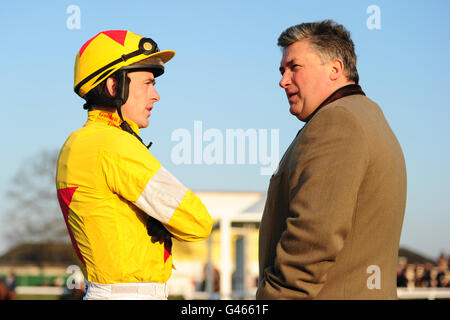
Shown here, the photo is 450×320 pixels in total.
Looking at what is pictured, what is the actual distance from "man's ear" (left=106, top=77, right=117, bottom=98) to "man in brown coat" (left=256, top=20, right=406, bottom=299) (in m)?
1.00

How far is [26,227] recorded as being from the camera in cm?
4200

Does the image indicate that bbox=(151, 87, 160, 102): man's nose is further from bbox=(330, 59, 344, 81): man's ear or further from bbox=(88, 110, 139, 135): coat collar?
bbox=(330, 59, 344, 81): man's ear

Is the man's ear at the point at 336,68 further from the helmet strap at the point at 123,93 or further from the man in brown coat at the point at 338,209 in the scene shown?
the helmet strap at the point at 123,93

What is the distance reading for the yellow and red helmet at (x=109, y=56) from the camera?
317 centimetres

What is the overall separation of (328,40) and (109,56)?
1138mm

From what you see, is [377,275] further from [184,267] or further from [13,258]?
[13,258]

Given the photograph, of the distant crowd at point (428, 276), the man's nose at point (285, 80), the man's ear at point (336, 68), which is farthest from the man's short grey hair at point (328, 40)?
the distant crowd at point (428, 276)

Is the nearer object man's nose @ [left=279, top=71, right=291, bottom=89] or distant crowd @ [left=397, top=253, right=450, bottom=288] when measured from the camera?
man's nose @ [left=279, top=71, right=291, bottom=89]

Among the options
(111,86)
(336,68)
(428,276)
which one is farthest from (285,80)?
(428,276)

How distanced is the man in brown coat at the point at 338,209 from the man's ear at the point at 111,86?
1003mm

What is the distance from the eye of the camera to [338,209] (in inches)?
97.1

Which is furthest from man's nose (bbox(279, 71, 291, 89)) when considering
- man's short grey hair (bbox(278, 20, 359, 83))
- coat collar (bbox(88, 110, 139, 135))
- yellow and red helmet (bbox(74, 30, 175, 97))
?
coat collar (bbox(88, 110, 139, 135))

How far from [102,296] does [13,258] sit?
152 feet

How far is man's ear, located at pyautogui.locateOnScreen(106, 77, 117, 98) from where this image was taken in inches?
126
